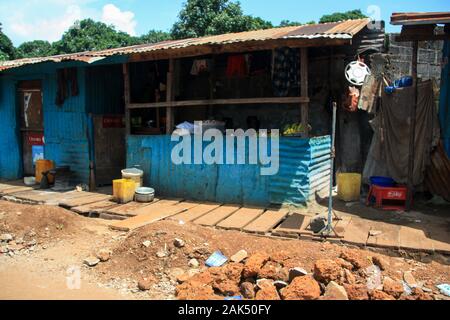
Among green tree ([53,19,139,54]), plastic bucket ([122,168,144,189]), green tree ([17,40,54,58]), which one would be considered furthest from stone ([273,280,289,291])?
green tree ([17,40,54,58])

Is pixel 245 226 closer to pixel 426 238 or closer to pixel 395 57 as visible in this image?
pixel 426 238

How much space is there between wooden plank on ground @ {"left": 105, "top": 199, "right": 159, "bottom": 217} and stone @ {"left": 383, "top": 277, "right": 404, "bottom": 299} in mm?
4398

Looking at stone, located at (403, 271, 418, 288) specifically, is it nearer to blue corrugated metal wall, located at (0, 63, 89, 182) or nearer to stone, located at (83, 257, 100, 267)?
stone, located at (83, 257, 100, 267)

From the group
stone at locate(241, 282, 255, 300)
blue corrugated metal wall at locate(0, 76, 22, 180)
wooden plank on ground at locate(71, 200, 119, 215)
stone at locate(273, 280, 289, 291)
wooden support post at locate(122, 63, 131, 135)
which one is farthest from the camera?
blue corrugated metal wall at locate(0, 76, 22, 180)

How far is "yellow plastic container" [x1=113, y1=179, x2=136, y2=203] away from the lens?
26.2 ft

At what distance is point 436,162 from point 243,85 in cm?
442

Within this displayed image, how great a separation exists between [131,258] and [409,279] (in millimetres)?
3278

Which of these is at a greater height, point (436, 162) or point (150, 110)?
point (150, 110)

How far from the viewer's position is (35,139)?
1084cm

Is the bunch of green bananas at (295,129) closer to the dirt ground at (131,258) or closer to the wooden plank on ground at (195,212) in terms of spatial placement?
the wooden plank on ground at (195,212)

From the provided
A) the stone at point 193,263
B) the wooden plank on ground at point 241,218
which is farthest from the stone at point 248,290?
the wooden plank on ground at point 241,218

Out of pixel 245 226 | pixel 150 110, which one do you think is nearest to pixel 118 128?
pixel 150 110

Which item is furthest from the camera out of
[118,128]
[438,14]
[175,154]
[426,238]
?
[118,128]

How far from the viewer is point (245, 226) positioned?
6.32 m
